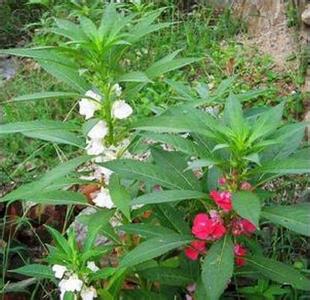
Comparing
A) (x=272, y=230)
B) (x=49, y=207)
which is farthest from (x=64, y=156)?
(x=272, y=230)

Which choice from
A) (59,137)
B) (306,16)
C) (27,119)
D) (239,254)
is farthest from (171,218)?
(306,16)

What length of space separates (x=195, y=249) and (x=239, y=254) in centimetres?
13

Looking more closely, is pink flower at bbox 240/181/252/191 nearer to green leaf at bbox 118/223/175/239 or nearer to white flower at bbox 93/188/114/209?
green leaf at bbox 118/223/175/239

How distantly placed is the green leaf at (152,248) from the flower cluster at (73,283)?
0.21m

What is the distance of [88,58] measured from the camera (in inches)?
85.6

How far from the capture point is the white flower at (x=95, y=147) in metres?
2.20

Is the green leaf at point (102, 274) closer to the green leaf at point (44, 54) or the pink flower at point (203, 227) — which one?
the pink flower at point (203, 227)

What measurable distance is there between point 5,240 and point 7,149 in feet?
3.69

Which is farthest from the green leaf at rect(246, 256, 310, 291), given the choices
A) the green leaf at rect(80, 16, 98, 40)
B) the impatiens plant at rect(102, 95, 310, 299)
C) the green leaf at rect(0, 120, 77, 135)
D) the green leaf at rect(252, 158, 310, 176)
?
the green leaf at rect(80, 16, 98, 40)

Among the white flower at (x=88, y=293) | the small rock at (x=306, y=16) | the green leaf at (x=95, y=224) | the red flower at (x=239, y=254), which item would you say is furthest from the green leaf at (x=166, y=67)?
the small rock at (x=306, y=16)

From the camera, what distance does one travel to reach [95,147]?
2.20 m

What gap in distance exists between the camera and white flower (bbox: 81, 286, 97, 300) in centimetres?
220

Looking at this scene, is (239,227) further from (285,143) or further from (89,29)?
(89,29)

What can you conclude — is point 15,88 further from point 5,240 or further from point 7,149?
point 5,240
